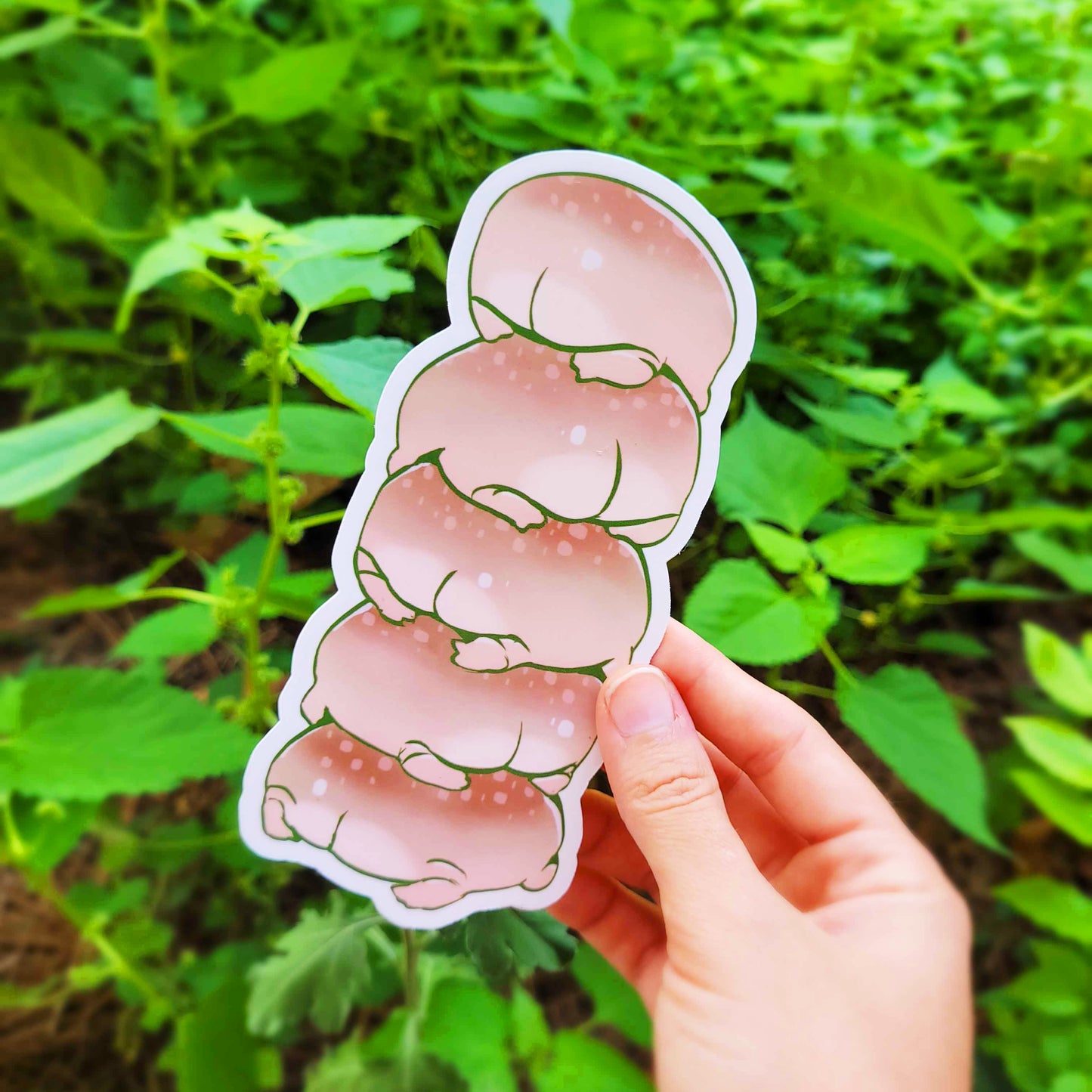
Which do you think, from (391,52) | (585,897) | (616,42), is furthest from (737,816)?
(391,52)

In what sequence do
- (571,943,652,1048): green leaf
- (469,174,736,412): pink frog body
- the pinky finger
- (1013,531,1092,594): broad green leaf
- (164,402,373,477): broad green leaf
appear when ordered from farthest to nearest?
(1013,531,1092,594): broad green leaf → (571,943,652,1048): green leaf → the pinky finger → (164,402,373,477): broad green leaf → (469,174,736,412): pink frog body

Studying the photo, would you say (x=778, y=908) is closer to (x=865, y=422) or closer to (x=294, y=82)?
(x=865, y=422)

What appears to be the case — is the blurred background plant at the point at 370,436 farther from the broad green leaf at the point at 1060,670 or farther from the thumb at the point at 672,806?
the thumb at the point at 672,806

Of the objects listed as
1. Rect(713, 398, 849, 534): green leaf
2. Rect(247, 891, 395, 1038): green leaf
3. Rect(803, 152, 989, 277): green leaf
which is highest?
Rect(803, 152, 989, 277): green leaf

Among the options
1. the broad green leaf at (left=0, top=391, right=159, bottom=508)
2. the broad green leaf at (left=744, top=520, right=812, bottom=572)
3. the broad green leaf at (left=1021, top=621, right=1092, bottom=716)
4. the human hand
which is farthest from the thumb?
the broad green leaf at (left=1021, top=621, right=1092, bottom=716)

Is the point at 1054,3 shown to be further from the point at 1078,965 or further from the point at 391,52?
the point at 1078,965

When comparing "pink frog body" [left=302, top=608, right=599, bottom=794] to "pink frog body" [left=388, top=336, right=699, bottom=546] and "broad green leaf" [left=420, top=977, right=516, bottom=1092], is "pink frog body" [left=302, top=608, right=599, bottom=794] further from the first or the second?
"broad green leaf" [left=420, top=977, right=516, bottom=1092]

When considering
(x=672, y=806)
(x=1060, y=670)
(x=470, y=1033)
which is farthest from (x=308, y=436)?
(x=1060, y=670)
